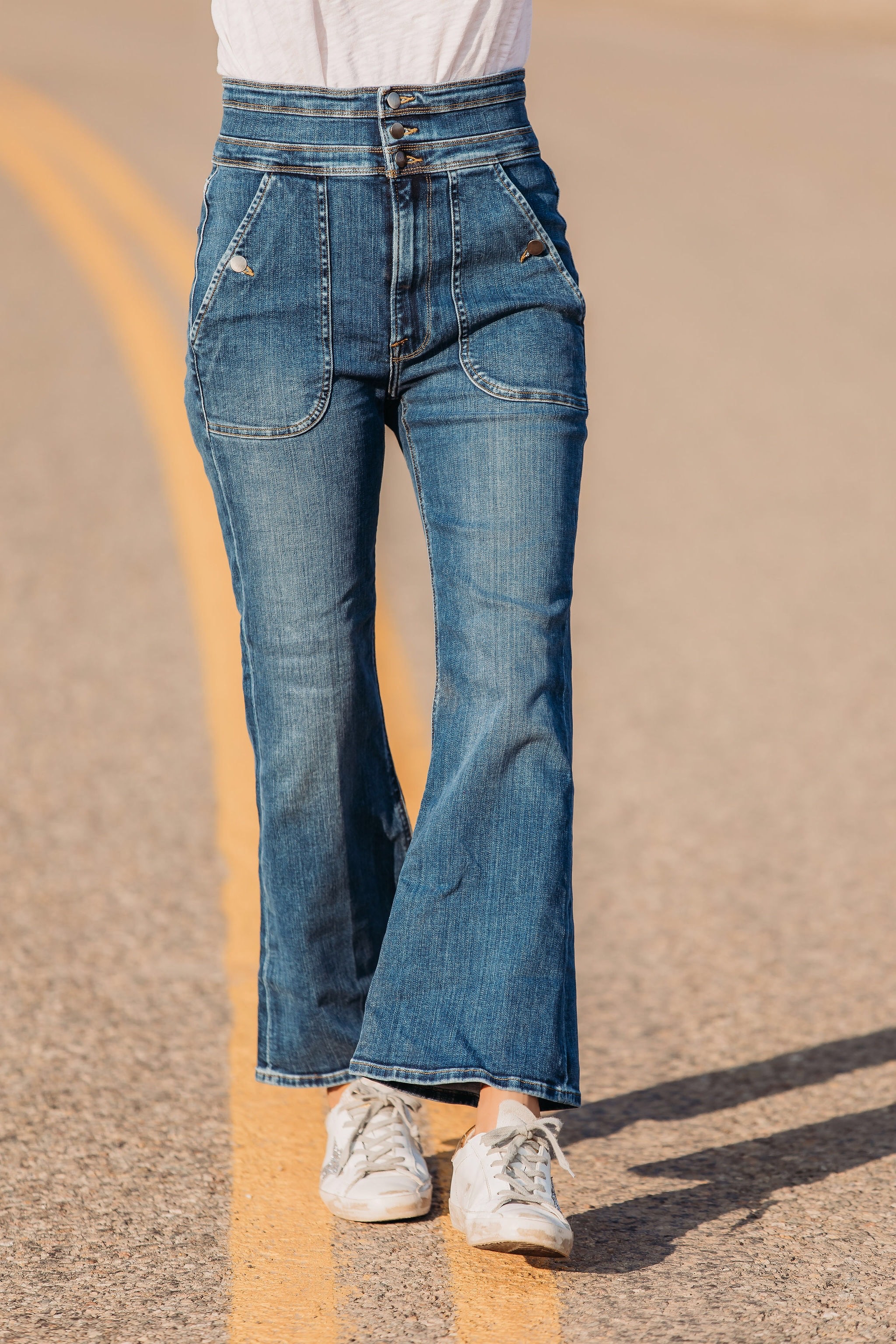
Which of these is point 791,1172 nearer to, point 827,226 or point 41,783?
point 41,783

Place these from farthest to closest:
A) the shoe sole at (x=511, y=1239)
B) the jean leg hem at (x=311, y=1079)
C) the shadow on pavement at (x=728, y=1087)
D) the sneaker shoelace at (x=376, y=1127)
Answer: the shadow on pavement at (x=728, y=1087)
the jean leg hem at (x=311, y=1079)
the sneaker shoelace at (x=376, y=1127)
the shoe sole at (x=511, y=1239)

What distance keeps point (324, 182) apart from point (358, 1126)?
4.31ft

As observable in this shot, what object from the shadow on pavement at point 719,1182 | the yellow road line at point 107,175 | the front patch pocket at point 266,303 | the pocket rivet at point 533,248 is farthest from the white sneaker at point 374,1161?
the yellow road line at point 107,175

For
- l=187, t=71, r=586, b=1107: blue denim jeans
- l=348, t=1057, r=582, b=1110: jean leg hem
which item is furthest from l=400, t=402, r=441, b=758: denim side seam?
l=348, t=1057, r=582, b=1110: jean leg hem

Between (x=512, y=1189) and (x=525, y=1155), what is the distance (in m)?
0.06

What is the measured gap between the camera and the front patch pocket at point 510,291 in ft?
7.27

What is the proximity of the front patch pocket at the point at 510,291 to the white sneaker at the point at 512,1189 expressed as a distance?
0.98m

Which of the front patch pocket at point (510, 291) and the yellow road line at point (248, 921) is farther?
the front patch pocket at point (510, 291)

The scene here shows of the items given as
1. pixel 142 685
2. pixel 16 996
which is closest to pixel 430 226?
pixel 16 996

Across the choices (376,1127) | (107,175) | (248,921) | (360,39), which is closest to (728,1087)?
(376,1127)

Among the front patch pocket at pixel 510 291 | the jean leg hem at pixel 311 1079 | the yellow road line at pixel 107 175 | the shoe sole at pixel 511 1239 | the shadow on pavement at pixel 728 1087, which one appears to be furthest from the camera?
the yellow road line at pixel 107 175

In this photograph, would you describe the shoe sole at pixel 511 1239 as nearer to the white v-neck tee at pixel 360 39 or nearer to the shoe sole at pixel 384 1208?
the shoe sole at pixel 384 1208

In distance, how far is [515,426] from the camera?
2232mm

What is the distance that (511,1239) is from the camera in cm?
210
